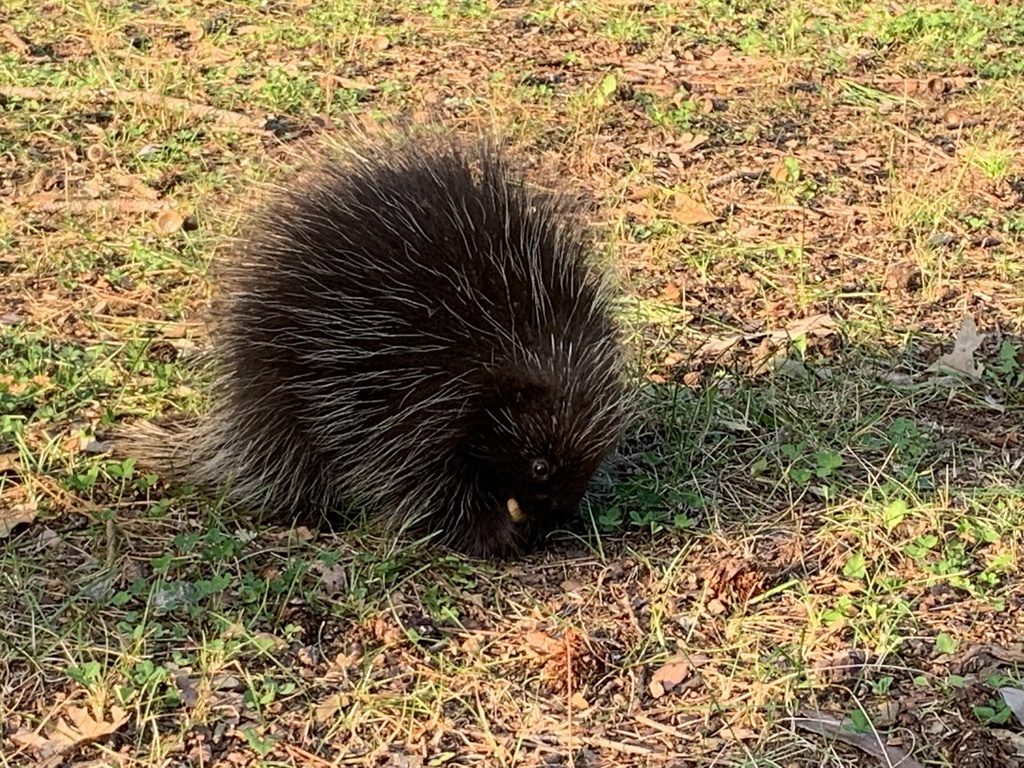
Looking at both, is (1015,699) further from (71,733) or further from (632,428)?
(71,733)

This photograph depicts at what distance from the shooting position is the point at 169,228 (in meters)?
6.16

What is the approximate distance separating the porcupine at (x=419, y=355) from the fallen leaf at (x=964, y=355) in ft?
5.45

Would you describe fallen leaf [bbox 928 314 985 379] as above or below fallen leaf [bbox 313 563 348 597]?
below

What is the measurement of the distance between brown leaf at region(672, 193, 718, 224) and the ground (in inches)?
0.7

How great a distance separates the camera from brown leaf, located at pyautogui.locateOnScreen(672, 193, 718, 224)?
638 cm

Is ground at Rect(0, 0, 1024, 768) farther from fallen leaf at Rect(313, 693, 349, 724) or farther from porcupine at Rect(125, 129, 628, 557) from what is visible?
porcupine at Rect(125, 129, 628, 557)

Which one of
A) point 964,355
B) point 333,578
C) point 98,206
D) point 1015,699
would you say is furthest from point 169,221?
point 1015,699

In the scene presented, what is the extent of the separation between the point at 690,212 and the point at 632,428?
1.99 metres

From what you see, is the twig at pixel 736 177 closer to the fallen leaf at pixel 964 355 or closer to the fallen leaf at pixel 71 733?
the fallen leaf at pixel 964 355

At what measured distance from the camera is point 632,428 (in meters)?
4.82

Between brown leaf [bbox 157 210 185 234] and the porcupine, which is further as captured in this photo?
brown leaf [bbox 157 210 185 234]

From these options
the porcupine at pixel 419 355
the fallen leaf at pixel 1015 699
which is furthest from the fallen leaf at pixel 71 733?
the fallen leaf at pixel 1015 699

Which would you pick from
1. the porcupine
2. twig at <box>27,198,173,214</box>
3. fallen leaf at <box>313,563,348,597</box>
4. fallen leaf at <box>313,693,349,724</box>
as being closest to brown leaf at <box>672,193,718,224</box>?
the porcupine

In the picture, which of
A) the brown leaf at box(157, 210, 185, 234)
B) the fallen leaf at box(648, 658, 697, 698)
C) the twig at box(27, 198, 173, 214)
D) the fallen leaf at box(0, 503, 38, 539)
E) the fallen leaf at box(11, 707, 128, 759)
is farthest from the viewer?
the twig at box(27, 198, 173, 214)
